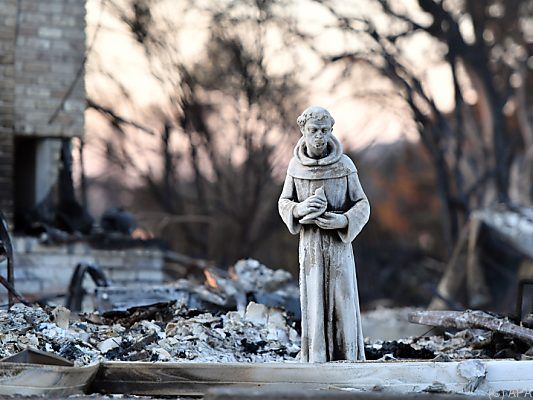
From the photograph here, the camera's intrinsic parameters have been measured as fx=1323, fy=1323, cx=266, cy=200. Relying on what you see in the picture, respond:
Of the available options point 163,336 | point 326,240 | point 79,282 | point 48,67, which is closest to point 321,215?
point 326,240

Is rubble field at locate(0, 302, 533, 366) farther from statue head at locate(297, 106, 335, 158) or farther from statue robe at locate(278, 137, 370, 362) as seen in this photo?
statue head at locate(297, 106, 335, 158)

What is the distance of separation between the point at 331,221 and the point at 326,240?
0.28m

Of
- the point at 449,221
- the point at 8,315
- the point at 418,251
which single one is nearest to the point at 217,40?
the point at 449,221

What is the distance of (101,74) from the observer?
40.3m

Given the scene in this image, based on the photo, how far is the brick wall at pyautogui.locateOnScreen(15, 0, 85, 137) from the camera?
83.8ft

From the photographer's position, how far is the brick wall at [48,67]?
25.5 metres

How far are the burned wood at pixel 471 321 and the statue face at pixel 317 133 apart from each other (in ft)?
11.0

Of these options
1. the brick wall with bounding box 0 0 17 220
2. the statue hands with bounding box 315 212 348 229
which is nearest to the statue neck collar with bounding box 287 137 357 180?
the statue hands with bounding box 315 212 348 229

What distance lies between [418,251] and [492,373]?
35489 mm

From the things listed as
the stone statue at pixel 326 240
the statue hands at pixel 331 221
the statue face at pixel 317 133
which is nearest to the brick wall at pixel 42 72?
the stone statue at pixel 326 240

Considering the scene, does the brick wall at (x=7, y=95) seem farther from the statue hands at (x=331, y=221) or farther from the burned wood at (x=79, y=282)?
the statue hands at (x=331, y=221)

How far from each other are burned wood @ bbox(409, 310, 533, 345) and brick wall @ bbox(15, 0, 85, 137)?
1182cm

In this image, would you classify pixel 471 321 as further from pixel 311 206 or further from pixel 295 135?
pixel 295 135

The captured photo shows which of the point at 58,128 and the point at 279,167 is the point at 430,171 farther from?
the point at 58,128
